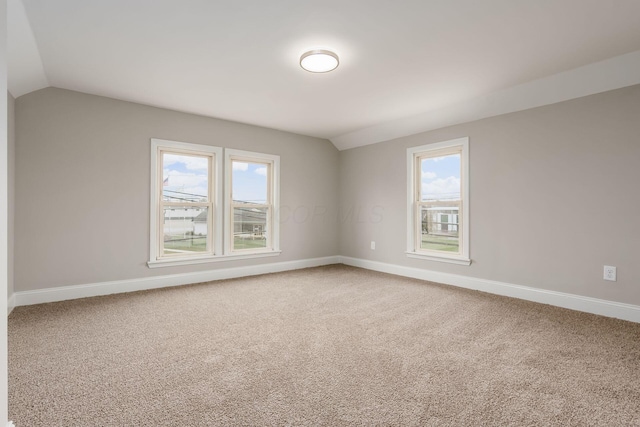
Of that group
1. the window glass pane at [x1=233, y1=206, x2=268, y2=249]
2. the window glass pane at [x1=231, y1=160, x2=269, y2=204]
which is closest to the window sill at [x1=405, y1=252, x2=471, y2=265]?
the window glass pane at [x1=233, y1=206, x2=268, y2=249]

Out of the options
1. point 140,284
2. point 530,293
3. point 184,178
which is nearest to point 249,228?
point 184,178

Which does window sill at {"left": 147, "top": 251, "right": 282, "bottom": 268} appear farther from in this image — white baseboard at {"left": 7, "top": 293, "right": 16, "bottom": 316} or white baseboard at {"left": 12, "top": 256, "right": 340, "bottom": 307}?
white baseboard at {"left": 7, "top": 293, "right": 16, "bottom": 316}

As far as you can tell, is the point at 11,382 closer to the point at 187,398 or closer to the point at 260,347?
the point at 187,398

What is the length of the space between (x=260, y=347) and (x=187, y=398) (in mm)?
692

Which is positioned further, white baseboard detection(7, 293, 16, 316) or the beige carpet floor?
white baseboard detection(7, 293, 16, 316)

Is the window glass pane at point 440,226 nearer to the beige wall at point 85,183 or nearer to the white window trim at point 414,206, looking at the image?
the white window trim at point 414,206

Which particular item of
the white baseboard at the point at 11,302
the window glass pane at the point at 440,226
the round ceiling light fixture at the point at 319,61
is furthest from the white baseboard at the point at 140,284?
Answer: the round ceiling light fixture at the point at 319,61

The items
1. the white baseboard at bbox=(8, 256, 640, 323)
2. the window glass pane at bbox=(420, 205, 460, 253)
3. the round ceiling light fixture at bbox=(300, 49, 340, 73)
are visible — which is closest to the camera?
the round ceiling light fixture at bbox=(300, 49, 340, 73)

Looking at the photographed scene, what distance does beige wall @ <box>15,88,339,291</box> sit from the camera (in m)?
3.27

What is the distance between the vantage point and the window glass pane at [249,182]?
484cm

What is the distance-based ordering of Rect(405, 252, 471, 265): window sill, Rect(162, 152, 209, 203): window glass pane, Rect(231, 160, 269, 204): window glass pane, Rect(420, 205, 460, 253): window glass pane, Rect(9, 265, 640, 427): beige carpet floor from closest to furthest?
Rect(9, 265, 640, 427): beige carpet floor → Rect(405, 252, 471, 265): window sill → Rect(162, 152, 209, 203): window glass pane → Rect(420, 205, 460, 253): window glass pane → Rect(231, 160, 269, 204): window glass pane

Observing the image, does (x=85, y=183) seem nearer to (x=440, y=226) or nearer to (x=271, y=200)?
(x=271, y=200)

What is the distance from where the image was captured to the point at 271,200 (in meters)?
5.20

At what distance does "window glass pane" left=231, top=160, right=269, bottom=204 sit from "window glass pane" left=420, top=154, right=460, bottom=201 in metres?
2.55
